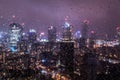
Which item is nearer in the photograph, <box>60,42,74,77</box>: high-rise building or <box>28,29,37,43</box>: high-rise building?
<box>60,42,74,77</box>: high-rise building

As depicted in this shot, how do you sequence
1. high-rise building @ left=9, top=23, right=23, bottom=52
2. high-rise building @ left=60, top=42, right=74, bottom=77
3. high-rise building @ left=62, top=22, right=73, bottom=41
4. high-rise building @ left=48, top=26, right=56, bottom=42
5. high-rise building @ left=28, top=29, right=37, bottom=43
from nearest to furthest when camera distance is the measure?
1. high-rise building @ left=60, top=42, right=74, bottom=77
2. high-rise building @ left=62, top=22, right=73, bottom=41
3. high-rise building @ left=28, top=29, right=37, bottom=43
4. high-rise building @ left=48, top=26, right=56, bottom=42
5. high-rise building @ left=9, top=23, right=23, bottom=52

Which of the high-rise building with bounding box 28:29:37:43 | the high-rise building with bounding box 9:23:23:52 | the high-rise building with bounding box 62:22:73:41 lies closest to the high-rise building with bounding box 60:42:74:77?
the high-rise building with bounding box 62:22:73:41

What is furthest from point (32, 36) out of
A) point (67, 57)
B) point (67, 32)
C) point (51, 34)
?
point (67, 57)

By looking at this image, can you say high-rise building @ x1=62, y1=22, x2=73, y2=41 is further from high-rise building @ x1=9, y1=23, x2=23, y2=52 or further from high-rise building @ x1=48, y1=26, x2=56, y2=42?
high-rise building @ x1=9, y1=23, x2=23, y2=52

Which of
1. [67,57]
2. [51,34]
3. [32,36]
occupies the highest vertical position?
[51,34]

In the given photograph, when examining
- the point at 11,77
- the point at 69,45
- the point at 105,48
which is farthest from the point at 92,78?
the point at 105,48

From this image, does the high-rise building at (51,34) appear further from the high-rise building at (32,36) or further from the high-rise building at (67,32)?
the high-rise building at (67,32)

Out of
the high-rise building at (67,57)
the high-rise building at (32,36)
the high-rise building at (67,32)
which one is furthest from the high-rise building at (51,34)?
the high-rise building at (67,57)

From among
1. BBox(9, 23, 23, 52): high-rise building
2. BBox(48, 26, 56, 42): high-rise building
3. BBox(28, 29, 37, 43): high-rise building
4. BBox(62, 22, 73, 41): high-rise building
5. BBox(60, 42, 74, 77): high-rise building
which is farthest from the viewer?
BBox(9, 23, 23, 52): high-rise building

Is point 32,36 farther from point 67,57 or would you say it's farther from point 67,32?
point 67,57
